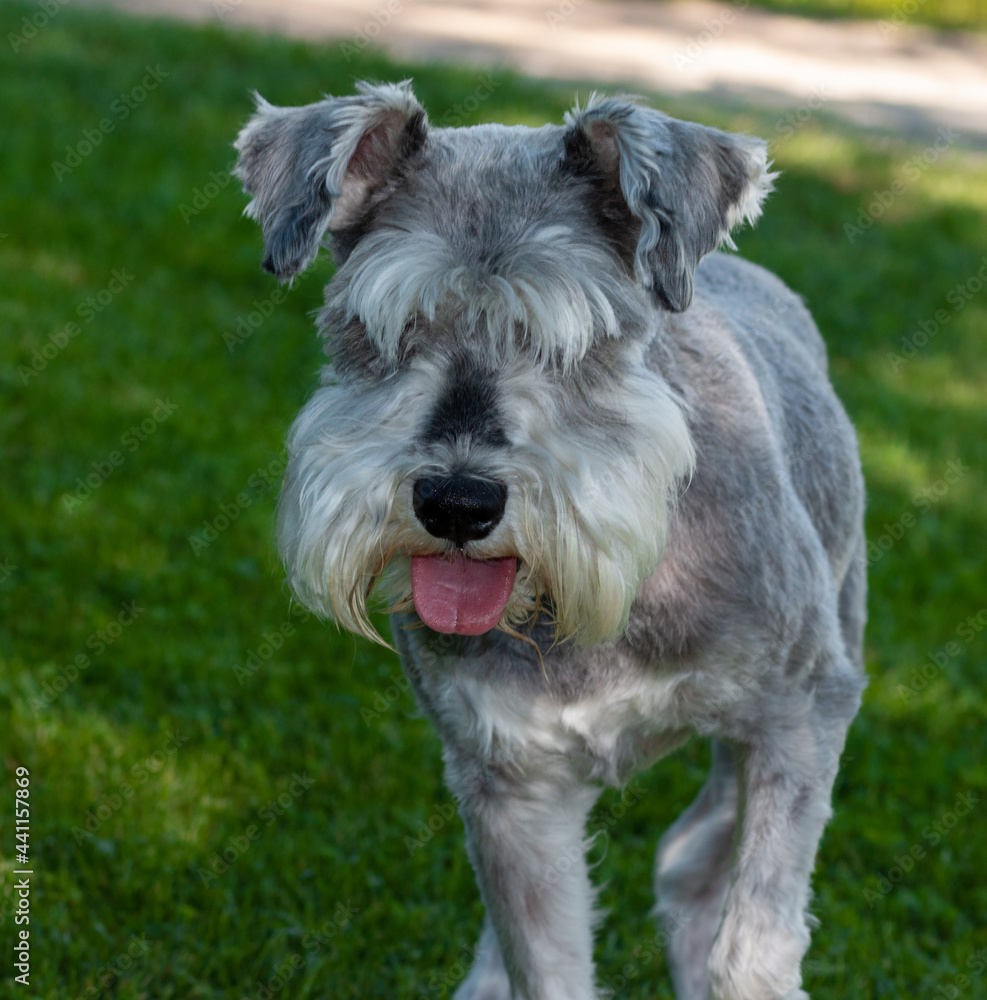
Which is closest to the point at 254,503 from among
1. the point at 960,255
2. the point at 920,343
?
the point at 920,343

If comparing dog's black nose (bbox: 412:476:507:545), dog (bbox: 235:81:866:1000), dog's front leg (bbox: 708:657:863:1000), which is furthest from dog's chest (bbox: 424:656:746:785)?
dog's black nose (bbox: 412:476:507:545)

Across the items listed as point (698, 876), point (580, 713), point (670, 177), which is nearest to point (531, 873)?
point (580, 713)

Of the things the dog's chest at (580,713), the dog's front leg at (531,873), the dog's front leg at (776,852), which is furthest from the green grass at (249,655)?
the dog's chest at (580,713)

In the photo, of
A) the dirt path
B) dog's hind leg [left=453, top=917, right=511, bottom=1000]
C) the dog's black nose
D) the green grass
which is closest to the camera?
the dog's black nose

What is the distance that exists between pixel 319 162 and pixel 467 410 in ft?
2.04

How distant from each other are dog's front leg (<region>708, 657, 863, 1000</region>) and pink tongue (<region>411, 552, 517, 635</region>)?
0.78 m

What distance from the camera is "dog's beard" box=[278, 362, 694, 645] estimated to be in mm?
2525

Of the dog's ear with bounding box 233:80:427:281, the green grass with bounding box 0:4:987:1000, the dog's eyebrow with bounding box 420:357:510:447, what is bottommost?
the green grass with bounding box 0:4:987:1000

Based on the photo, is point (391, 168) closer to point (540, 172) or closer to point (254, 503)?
point (540, 172)

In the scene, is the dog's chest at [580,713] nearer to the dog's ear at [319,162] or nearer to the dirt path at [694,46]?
the dog's ear at [319,162]

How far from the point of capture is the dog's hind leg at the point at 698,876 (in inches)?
143

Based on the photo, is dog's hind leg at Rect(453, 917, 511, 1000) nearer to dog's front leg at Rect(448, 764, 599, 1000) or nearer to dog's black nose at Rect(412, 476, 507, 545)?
dog's front leg at Rect(448, 764, 599, 1000)

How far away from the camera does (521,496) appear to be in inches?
98.4

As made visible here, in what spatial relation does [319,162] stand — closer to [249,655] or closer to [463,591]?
[463,591]
